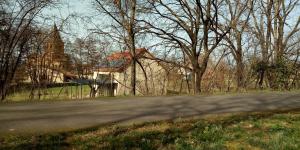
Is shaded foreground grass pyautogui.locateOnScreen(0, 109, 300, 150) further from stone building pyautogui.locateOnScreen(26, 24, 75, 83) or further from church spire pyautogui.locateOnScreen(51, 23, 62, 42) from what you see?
church spire pyautogui.locateOnScreen(51, 23, 62, 42)

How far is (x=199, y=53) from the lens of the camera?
25.0m

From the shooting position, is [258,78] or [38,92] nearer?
[38,92]

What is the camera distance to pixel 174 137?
601 cm

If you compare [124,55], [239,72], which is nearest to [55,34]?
[124,55]

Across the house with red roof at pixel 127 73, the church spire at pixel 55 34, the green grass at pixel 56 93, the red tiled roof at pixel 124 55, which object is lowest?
the green grass at pixel 56 93

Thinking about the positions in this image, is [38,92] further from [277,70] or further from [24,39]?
[277,70]

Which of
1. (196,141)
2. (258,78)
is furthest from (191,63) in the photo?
(196,141)

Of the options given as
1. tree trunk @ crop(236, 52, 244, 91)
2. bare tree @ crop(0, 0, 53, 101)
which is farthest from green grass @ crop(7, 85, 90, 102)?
tree trunk @ crop(236, 52, 244, 91)

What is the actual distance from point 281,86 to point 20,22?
16.8 metres

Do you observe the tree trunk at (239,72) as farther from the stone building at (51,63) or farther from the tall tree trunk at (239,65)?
the stone building at (51,63)

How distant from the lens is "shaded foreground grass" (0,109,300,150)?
540 cm

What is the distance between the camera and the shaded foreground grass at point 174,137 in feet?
17.7

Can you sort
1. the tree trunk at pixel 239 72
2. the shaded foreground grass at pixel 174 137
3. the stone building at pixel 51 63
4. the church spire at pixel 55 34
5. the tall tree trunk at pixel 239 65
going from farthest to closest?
the tall tree trunk at pixel 239 65 < the tree trunk at pixel 239 72 < the church spire at pixel 55 34 < the stone building at pixel 51 63 < the shaded foreground grass at pixel 174 137

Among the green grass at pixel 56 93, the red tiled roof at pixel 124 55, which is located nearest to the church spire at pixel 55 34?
the green grass at pixel 56 93
